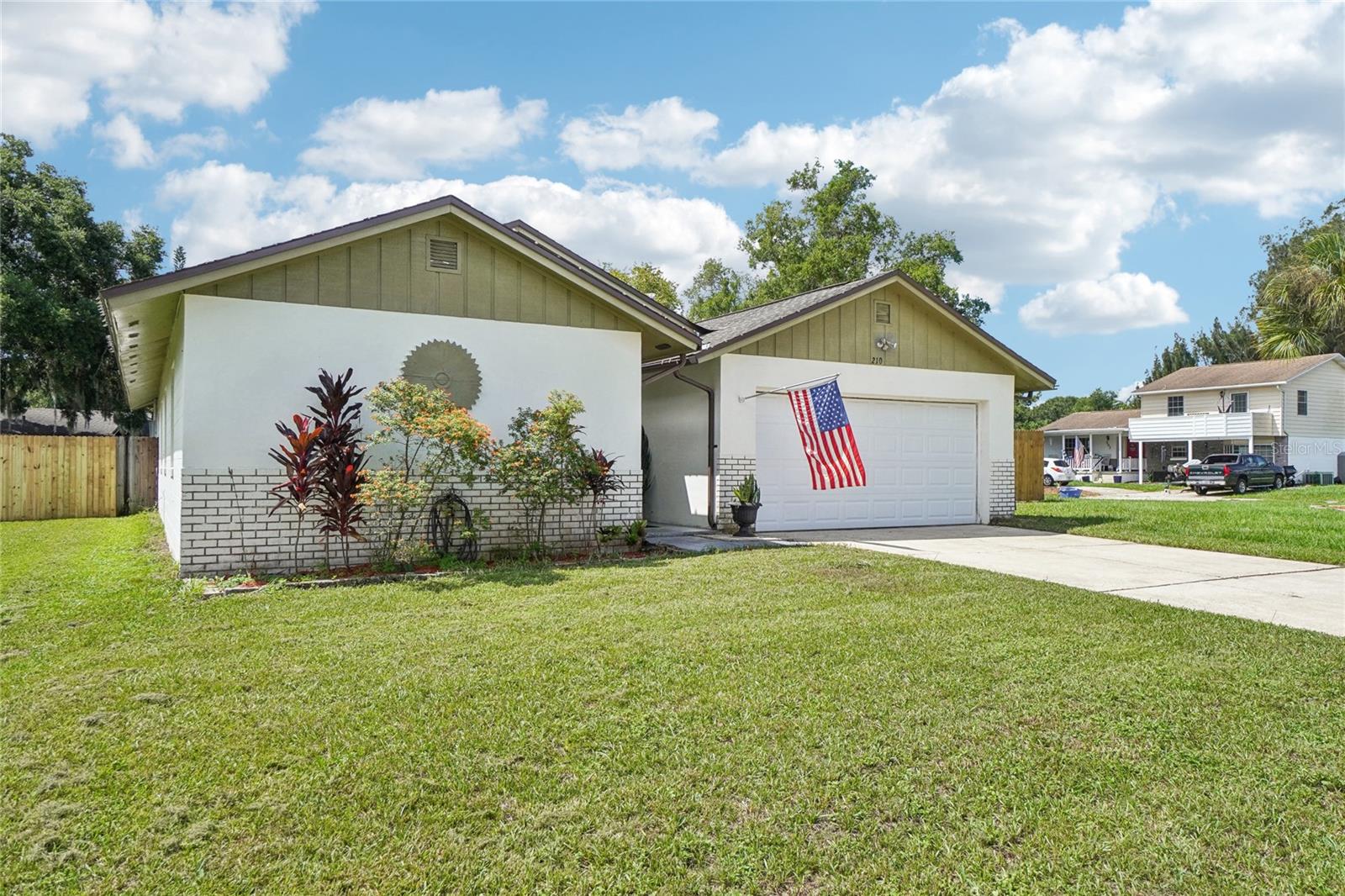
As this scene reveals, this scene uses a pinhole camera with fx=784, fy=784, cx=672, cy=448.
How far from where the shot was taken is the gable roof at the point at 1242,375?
3384 cm

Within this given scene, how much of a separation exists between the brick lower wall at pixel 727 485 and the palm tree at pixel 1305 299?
22.8m

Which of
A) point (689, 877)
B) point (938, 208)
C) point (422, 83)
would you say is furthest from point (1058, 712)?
point (938, 208)

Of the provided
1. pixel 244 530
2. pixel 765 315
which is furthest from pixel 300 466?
pixel 765 315

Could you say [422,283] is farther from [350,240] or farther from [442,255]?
[350,240]

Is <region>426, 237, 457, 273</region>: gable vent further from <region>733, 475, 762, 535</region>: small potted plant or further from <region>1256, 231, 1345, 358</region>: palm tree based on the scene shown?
<region>1256, 231, 1345, 358</region>: palm tree

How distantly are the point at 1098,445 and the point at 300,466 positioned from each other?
2005 inches

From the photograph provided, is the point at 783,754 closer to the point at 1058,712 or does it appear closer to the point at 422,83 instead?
the point at 1058,712

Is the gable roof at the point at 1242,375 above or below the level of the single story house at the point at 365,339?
above

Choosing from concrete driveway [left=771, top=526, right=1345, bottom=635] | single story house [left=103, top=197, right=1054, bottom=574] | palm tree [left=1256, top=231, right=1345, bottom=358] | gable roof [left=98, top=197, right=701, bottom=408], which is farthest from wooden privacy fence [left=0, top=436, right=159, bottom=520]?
palm tree [left=1256, top=231, right=1345, bottom=358]

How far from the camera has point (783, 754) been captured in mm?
3508

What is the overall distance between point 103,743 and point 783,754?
10.2 feet

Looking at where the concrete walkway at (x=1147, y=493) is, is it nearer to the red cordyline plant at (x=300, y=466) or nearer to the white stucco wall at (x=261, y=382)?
the white stucco wall at (x=261, y=382)

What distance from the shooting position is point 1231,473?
91.9 ft

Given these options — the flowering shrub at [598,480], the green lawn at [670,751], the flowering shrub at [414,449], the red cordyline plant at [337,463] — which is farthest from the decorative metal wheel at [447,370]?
the green lawn at [670,751]
